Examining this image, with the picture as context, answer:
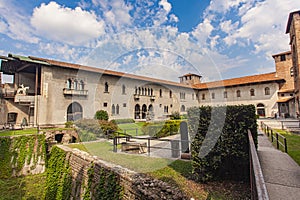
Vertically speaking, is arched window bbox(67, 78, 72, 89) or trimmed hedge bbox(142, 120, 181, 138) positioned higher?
arched window bbox(67, 78, 72, 89)

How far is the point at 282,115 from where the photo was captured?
27.7 metres

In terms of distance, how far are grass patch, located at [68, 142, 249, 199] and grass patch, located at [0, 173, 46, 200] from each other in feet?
14.5

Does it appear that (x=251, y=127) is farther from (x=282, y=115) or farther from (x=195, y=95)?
(x=195, y=95)

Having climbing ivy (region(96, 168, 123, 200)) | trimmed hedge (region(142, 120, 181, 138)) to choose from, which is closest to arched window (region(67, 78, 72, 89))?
trimmed hedge (region(142, 120, 181, 138))

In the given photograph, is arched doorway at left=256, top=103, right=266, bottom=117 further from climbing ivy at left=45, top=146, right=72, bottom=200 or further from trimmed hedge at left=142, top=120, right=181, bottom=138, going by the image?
climbing ivy at left=45, top=146, right=72, bottom=200

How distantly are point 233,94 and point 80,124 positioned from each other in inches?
1158

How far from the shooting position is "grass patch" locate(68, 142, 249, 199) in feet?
13.8

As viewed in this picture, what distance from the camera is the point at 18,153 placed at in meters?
10.8

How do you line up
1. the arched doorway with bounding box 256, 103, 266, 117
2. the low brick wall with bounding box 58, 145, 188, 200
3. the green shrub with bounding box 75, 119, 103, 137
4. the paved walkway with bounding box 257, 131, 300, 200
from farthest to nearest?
the arched doorway with bounding box 256, 103, 266, 117
the green shrub with bounding box 75, 119, 103, 137
the low brick wall with bounding box 58, 145, 188, 200
the paved walkway with bounding box 257, 131, 300, 200

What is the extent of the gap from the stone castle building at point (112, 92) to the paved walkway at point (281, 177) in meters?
6.09

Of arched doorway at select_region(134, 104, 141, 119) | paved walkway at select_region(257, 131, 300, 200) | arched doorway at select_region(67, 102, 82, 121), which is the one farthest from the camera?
arched doorway at select_region(134, 104, 141, 119)

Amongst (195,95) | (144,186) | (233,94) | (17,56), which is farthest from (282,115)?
(17,56)

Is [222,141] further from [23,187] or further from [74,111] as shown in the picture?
[74,111]

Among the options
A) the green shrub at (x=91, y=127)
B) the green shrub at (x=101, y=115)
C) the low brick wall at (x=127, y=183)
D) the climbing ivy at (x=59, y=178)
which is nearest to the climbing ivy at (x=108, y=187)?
the low brick wall at (x=127, y=183)
